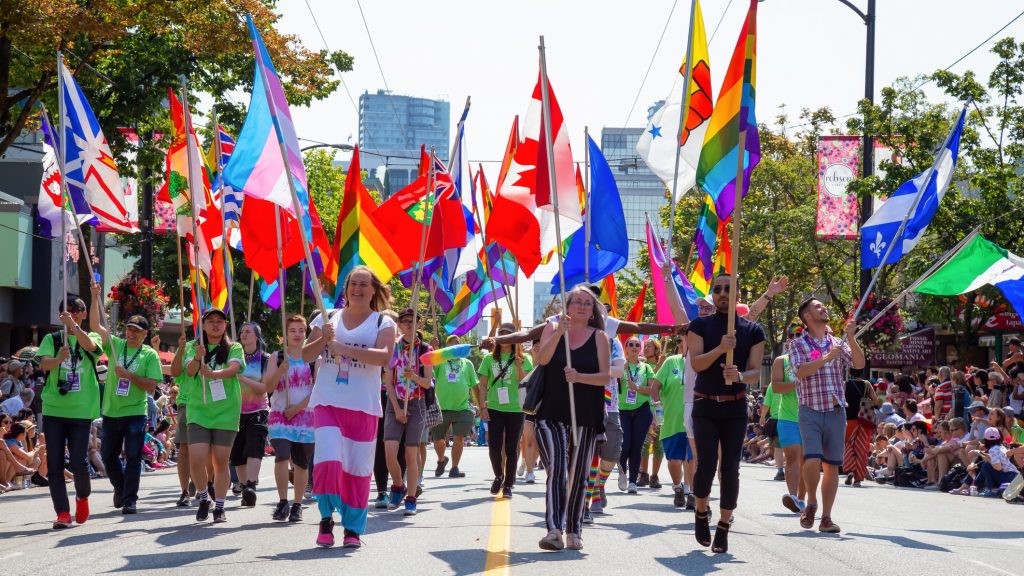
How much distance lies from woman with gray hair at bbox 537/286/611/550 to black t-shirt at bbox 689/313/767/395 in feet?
2.29

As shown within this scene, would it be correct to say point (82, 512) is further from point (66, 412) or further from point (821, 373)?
point (821, 373)

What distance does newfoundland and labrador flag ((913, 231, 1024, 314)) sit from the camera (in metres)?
13.4

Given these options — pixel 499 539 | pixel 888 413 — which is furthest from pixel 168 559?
pixel 888 413

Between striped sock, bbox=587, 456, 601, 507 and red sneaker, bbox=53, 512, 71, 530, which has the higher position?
striped sock, bbox=587, 456, 601, 507

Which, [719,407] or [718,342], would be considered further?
[718,342]

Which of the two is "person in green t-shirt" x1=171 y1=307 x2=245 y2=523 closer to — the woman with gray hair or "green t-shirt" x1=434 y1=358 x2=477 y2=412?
the woman with gray hair

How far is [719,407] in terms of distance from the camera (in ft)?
30.0

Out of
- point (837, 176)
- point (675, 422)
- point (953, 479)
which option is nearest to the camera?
point (675, 422)

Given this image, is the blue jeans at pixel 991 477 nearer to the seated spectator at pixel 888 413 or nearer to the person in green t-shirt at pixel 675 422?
the seated spectator at pixel 888 413

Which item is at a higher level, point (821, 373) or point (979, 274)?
point (979, 274)

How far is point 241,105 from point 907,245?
17.0 meters

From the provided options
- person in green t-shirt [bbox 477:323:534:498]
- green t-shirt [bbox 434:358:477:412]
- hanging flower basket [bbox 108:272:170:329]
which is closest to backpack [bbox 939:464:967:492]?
green t-shirt [bbox 434:358:477:412]

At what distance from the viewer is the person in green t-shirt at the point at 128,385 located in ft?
38.5

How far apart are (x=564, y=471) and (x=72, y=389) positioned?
4.54 metres
